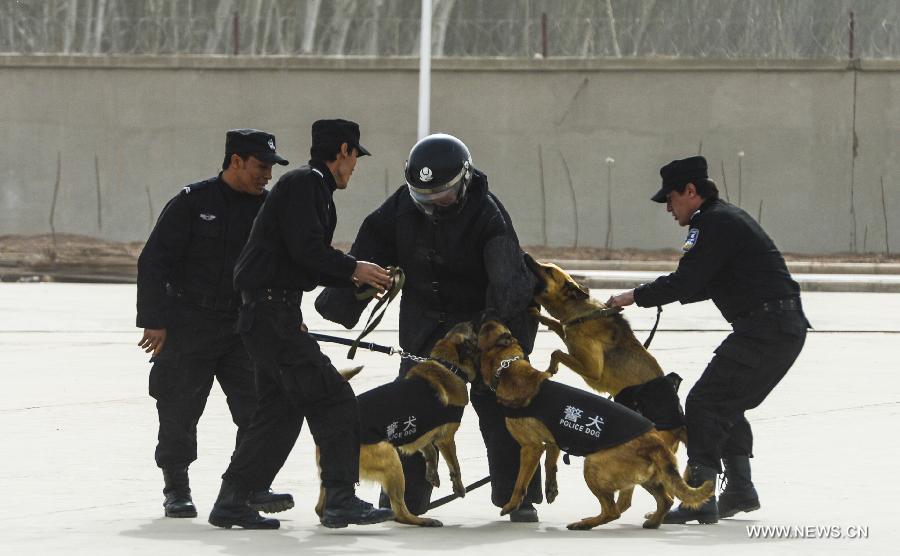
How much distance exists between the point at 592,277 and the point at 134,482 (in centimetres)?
1569

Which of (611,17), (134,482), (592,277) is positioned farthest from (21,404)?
(611,17)

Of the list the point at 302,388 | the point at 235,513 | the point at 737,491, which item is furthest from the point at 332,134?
the point at 737,491

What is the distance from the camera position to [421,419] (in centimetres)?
685

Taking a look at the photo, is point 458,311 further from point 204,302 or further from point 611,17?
point 611,17

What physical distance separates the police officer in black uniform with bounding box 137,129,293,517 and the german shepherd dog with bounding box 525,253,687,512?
1372 millimetres

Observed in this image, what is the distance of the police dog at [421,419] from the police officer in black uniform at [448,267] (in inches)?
6.9

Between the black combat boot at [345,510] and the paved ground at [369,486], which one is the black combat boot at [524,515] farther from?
the black combat boot at [345,510]

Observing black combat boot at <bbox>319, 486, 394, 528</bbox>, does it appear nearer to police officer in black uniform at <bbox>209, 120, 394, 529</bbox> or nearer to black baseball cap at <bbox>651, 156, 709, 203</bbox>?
police officer in black uniform at <bbox>209, 120, 394, 529</bbox>

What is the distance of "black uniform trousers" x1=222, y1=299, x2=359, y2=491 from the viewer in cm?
661

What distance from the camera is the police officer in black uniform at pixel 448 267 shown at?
6934mm

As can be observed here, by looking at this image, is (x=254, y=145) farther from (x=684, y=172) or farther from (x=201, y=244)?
(x=684, y=172)

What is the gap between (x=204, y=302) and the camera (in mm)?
7309

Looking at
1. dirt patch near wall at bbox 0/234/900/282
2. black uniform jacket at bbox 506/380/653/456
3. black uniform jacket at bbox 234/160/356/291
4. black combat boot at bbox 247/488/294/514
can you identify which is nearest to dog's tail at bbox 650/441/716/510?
black uniform jacket at bbox 506/380/653/456

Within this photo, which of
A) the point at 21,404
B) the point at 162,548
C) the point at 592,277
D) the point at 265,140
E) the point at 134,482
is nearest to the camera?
the point at 162,548
